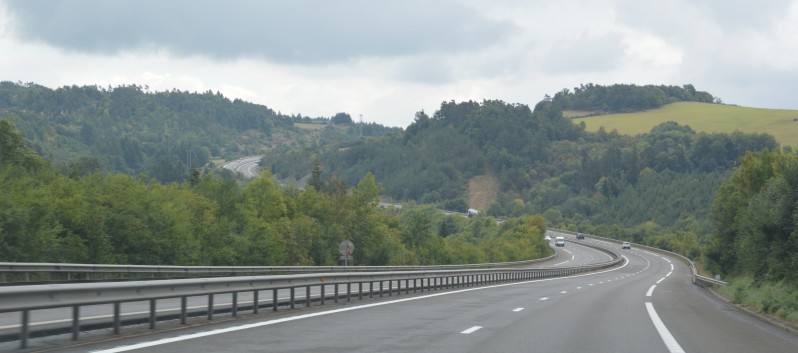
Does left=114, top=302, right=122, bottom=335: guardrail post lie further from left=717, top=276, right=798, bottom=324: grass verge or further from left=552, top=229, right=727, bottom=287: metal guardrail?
left=552, top=229, right=727, bottom=287: metal guardrail

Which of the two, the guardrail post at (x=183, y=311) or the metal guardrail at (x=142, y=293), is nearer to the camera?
the metal guardrail at (x=142, y=293)

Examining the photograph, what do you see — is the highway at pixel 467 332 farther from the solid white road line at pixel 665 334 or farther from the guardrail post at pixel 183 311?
the guardrail post at pixel 183 311

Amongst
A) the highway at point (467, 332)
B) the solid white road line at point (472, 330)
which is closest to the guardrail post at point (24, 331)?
the highway at point (467, 332)

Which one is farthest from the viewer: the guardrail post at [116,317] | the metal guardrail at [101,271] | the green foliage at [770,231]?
the green foliage at [770,231]

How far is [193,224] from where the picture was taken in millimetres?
84125

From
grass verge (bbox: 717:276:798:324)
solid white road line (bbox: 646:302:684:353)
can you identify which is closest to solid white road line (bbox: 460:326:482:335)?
Result: solid white road line (bbox: 646:302:684:353)

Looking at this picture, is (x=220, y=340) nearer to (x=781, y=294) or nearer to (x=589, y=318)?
(x=589, y=318)

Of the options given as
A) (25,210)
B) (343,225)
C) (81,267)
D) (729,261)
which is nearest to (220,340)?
(81,267)

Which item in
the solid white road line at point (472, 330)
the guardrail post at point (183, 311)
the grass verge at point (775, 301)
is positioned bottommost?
the grass verge at point (775, 301)

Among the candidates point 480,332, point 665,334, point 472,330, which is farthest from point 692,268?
point 480,332

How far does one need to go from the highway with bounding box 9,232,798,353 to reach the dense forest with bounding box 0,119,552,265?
3308 cm

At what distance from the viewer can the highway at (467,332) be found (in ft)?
49.3

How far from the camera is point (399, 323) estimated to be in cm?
2000

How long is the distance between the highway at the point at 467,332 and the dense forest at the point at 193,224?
33080 millimetres
